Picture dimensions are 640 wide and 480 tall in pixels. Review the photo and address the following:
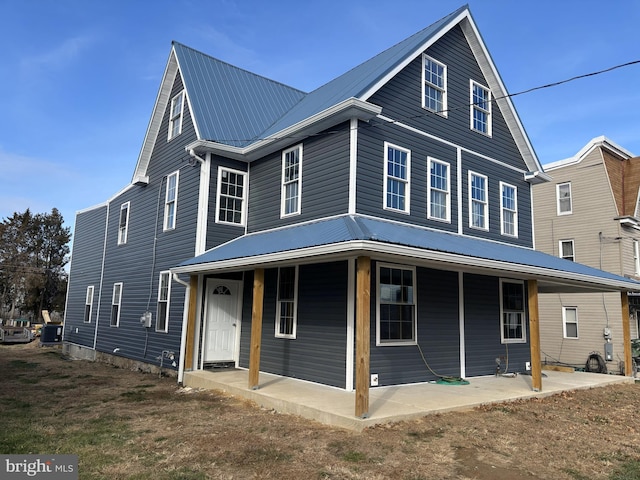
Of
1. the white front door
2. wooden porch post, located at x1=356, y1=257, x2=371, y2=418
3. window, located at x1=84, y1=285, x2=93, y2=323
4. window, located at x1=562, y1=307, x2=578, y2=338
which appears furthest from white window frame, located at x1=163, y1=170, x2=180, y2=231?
window, located at x1=562, y1=307, x2=578, y2=338

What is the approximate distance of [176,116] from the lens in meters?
15.0

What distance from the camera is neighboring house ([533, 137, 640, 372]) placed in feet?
66.3

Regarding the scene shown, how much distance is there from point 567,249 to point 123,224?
19.3 meters

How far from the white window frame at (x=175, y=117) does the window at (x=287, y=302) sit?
6.13 m

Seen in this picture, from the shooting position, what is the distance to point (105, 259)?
1889 cm

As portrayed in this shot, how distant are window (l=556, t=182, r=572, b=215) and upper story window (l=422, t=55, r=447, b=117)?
12.3 m

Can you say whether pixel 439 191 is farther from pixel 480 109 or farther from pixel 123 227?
pixel 123 227

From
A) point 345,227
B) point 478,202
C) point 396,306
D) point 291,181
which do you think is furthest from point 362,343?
point 478,202

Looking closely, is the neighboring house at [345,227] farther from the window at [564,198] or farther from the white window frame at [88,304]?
the window at [564,198]

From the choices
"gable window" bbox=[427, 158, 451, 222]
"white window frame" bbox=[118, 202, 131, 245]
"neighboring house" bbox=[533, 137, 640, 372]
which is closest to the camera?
"gable window" bbox=[427, 158, 451, 222]

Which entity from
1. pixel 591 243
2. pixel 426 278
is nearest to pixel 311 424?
pixel 426 278

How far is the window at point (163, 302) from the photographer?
537 inches

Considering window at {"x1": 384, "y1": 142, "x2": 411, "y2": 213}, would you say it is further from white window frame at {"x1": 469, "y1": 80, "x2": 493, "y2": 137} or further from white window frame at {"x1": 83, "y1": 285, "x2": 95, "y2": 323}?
white window frame at {"x1": 83, "y1": 285, "x2": 95, "y2": 323}

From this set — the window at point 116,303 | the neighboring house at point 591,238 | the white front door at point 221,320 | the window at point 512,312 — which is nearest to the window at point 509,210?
the window at point 512,312
